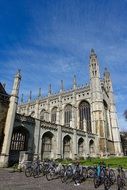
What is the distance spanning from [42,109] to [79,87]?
1459 centimetres

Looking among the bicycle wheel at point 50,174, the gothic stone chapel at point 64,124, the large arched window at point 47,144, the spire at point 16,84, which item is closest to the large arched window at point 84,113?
the gothic stone chapel at point 64,124

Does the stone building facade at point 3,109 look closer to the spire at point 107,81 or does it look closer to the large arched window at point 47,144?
the large arched window at point 47,144

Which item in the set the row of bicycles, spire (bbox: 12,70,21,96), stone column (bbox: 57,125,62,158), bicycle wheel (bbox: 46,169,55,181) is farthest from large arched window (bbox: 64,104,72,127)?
bicycle wheel (bbox: 46,169,55,181)

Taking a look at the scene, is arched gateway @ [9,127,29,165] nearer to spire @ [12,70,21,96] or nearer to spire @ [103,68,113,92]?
spire @ [12,70,21,96]

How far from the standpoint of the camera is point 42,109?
184 feet

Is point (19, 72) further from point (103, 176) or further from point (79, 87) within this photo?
point (79, 87)

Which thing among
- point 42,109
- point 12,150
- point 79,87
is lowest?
point 12,150

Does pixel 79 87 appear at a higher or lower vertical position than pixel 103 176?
higher

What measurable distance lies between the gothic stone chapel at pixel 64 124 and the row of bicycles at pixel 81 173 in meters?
5.88

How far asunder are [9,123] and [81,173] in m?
10.3

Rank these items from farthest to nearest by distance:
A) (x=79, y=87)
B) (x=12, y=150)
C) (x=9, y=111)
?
1. (x=79, y=87)
2. (x=12, y=150)
3. (x=9, y=111)

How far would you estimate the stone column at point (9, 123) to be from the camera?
17.2 metres

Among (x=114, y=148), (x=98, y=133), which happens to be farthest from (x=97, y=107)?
(x=114, y=148)

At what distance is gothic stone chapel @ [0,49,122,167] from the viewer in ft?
64.8
